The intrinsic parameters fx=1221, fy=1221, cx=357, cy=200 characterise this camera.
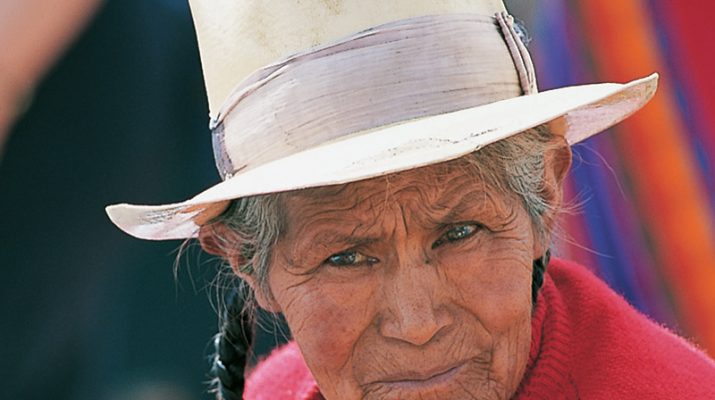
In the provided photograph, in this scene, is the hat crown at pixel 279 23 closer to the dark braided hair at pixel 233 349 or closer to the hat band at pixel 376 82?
the hat band at pixel 376 82

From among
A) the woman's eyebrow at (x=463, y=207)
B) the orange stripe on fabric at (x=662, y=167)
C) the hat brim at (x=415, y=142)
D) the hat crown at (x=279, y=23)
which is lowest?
the orange stripe on fabric at (x=662, y=167)

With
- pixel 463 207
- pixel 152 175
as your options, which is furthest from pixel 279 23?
pixel 152 175

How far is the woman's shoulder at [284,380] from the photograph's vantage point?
10.5ft

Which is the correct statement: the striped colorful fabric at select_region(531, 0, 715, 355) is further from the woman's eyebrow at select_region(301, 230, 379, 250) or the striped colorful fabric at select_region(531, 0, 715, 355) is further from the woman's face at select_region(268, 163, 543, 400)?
the woman's eyebrow at select_region(301, 230, 379, 250)

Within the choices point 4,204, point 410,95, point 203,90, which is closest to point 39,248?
point 4,204

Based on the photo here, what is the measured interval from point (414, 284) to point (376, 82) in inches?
16.7

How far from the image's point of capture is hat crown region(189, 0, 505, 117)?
2.49 meters

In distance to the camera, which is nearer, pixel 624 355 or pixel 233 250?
pixel 624 355

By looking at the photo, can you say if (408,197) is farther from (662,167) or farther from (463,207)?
(662,167)

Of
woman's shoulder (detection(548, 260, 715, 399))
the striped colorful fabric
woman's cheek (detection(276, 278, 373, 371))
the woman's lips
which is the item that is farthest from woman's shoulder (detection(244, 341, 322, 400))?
the striped colorful fabric

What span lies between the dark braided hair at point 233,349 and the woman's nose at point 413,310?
775 mm

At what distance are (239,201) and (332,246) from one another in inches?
12.9

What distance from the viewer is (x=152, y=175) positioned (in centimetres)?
446

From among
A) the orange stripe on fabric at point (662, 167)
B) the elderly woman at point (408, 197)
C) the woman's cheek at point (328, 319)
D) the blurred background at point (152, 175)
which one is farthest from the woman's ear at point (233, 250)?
the orange stripe on fabric at point (662, 167)
